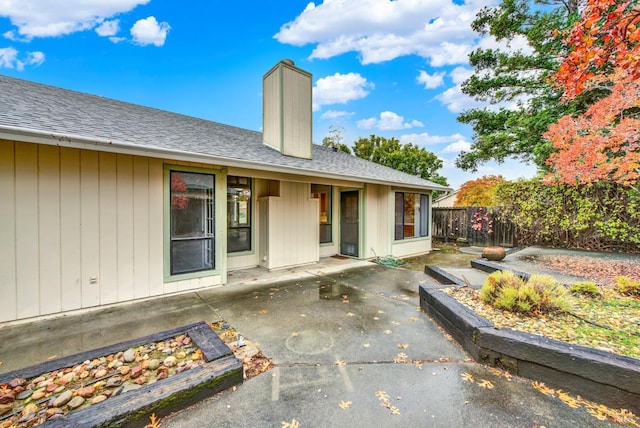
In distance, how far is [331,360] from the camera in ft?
8.70

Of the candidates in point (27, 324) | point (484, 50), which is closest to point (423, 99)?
point (484, 50)

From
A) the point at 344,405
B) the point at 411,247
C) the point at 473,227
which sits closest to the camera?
the point at 344,405

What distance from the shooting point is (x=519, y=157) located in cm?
1186

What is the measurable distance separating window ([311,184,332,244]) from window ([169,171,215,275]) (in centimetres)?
403

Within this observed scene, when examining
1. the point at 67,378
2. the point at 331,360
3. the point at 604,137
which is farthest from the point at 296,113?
the point at 604,137

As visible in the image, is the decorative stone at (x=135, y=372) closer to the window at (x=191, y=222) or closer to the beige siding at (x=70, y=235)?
the beige siding at (x=70, y=235)

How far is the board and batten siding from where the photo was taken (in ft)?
11.1

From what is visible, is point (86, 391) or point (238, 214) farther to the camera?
point (238, 214)

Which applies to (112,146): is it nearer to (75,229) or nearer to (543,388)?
(75,229)

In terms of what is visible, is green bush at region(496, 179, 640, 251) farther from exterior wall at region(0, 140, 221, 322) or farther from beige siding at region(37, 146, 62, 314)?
beige siding at region(37, 146, 62, 314)

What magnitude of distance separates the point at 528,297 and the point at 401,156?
759 inches

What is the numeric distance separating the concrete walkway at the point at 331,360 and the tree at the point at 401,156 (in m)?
18.2

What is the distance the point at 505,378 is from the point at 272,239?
5062mm

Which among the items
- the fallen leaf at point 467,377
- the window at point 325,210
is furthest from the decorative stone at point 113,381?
the window at point 325,210
